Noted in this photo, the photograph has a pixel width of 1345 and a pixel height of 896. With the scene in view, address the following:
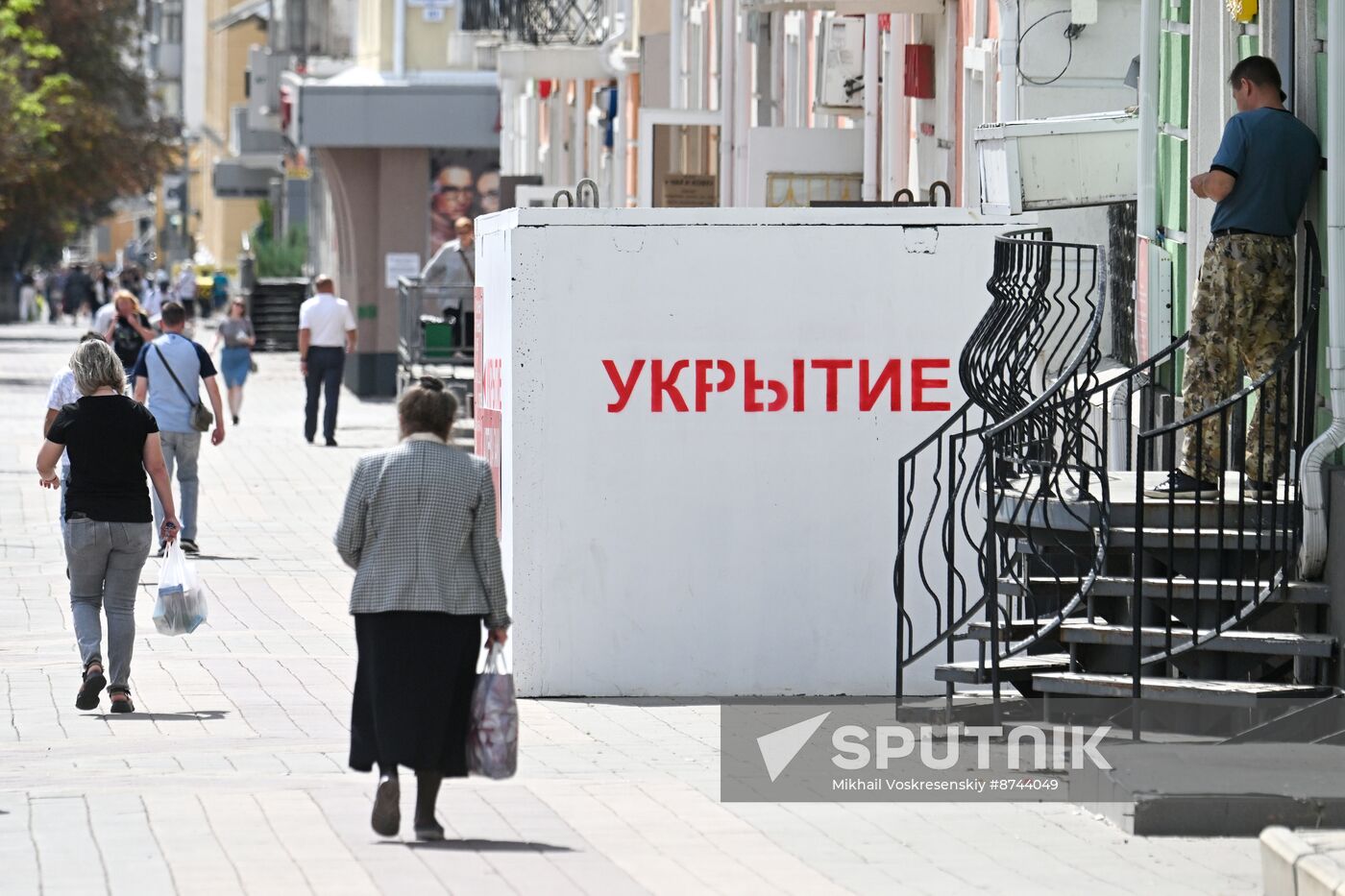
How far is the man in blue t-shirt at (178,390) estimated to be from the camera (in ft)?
56.5

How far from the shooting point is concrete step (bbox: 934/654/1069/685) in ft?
33.7

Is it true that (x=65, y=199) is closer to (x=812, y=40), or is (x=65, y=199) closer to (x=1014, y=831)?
(x=812, y=40)

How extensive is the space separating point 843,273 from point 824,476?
0.88 meters

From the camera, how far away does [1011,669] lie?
406 inches

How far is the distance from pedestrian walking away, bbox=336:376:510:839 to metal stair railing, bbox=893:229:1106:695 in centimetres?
237

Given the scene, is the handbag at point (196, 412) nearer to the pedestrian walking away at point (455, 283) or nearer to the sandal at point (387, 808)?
the pedestrian walking away at point (455, 283)

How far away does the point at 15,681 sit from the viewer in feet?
39.5

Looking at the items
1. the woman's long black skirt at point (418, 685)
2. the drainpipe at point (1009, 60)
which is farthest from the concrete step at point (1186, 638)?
the drainpipe at point (1009, 60)

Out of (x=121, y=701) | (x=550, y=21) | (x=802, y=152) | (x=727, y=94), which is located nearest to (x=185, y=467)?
(x=802, y=152)

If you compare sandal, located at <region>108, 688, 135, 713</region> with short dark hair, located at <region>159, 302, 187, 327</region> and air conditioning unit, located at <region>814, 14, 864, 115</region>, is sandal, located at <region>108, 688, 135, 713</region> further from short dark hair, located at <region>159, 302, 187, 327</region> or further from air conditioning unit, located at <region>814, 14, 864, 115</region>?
air conditioning unit, located at <region>814, 14, 864, 115</region>

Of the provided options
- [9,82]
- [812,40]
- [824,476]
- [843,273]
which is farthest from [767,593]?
[9,82]

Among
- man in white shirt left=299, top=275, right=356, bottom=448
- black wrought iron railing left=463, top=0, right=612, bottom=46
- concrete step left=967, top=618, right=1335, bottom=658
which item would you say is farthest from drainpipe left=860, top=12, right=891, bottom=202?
black wrought iron railing left=463, top=0, right=612, bottom=46

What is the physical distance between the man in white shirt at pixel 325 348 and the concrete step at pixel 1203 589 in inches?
687

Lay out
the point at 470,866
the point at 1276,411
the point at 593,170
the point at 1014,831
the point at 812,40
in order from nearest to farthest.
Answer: the point at 470,866 → the point at 1014,831 → the point at 1276,411 → the point at 812,40 → the point at 593,170
